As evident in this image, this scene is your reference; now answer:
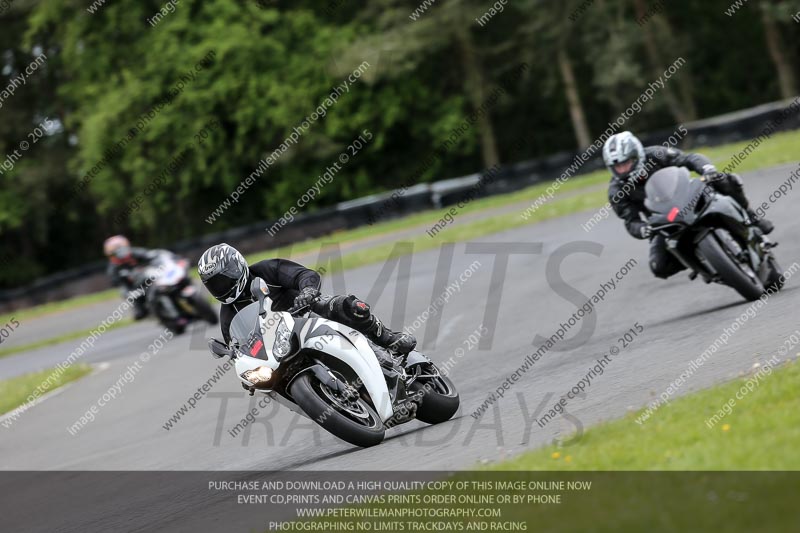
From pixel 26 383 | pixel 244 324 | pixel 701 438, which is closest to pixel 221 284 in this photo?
pixel 244 324

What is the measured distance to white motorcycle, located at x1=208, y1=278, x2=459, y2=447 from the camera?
26.6 ft

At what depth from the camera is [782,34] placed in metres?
45.0

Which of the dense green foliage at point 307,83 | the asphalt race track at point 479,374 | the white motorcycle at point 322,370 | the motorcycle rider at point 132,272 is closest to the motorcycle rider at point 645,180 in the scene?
the asphalt race track at point 479,374

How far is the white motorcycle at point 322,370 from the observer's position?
8.12 metres

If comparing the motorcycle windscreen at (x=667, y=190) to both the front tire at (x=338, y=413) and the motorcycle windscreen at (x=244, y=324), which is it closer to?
the front tire at (x=338, y=413)

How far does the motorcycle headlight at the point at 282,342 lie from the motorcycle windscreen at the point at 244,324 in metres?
0.19

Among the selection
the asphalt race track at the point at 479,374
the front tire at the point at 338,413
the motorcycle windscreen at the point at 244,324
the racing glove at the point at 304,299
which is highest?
the racing glove at the point at 304,299

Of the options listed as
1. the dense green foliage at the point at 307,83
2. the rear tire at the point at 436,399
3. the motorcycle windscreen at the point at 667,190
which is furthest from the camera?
the dense green foliage at the point at 307,83

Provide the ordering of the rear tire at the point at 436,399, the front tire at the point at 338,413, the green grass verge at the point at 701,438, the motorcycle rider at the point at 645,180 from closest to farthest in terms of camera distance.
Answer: the green grass verge at the point at 701,438 → the front tire at the point at 338,413 → the rear tire at the point at 436,399 → the motorcycle rider at the point at 645,180

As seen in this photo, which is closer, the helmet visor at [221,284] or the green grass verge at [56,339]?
the helmet visor at [221,284]

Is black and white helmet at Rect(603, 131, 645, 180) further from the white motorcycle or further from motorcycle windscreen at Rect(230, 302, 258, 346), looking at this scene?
motorcycle windscreen at Rect(230, 302, 258, 346)

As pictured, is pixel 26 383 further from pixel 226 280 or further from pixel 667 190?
pixel 667 190
